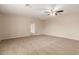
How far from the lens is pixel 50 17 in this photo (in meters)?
2.41

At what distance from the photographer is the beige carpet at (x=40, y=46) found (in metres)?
2.28

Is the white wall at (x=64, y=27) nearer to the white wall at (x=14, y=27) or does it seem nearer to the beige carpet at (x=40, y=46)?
the beige carpet at (x=40, y=46)

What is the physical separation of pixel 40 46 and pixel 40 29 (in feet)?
1.39

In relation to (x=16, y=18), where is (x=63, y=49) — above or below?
below

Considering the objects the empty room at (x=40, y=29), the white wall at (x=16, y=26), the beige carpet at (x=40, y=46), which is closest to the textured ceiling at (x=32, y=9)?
the empty room at (x=40, y=29)

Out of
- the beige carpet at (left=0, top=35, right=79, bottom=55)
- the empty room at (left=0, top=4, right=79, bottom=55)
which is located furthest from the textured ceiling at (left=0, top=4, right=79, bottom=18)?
the beige carpet at (left=0, top=35, right=79, bottom=55)

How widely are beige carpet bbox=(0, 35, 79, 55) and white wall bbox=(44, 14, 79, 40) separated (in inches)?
5.0

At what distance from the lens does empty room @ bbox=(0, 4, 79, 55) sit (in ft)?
7.42

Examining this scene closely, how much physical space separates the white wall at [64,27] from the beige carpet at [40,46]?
0.42ft

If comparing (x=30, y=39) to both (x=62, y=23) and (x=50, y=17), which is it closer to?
(x=50, y=17)

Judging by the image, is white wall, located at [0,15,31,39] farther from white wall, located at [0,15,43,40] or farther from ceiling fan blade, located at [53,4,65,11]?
ceiling fan blade, located at [53,4,65,11]

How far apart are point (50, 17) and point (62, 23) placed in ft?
1.26

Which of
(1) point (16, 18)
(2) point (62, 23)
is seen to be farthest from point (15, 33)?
(2) point (62, 23)
